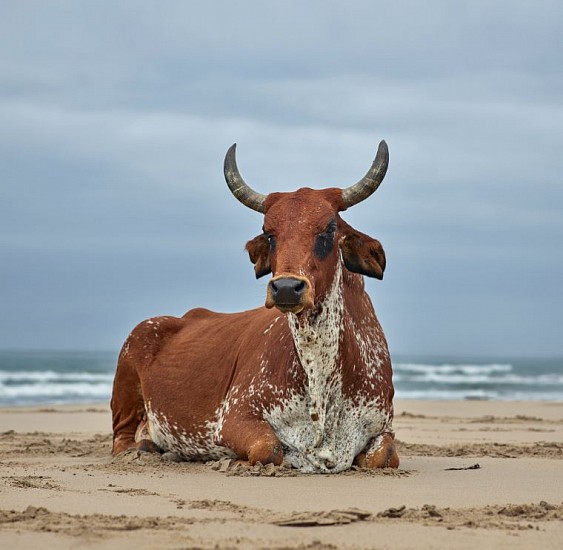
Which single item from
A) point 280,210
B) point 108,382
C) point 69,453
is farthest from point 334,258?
point 108,382

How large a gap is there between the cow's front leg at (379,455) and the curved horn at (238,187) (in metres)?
2.16

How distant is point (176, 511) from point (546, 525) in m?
2.09

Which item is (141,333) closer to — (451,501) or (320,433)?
(320,433)

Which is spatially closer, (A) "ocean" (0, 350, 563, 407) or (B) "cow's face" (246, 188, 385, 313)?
(B) "cow's face" (246, 188, 385, 313)

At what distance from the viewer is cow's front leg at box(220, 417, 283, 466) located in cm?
892

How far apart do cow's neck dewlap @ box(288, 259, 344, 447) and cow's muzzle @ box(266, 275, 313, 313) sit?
0.72m

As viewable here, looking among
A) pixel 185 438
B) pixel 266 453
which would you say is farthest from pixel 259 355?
pixel 185 438

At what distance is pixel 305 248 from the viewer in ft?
28.0

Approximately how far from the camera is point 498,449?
11.9 m

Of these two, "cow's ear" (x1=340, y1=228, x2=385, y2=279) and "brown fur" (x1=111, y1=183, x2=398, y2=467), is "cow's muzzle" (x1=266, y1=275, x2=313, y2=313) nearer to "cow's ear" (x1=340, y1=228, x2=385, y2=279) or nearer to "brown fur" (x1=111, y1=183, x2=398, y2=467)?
"brown fur" (x1=111, y1=183, x2=398, y2=467)

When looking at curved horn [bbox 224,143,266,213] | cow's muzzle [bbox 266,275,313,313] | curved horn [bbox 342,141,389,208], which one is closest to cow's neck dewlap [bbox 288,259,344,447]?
curved horn [bbox 342,141,389,208]

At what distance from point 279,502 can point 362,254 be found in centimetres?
281

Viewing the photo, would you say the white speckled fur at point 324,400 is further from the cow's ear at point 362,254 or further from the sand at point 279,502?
the sand at point 279,502

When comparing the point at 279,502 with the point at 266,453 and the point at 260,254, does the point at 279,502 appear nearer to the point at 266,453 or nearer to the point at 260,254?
the point at 266,453
